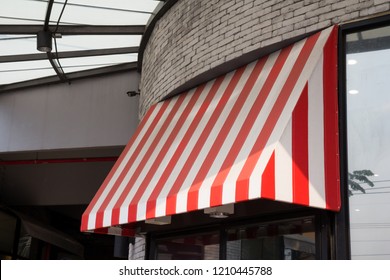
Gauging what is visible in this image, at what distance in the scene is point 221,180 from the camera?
5719 mm

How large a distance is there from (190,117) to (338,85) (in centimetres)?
202

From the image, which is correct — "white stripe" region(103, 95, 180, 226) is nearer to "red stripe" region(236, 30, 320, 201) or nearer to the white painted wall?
"red stripe" region(236, 30, 320, 201)

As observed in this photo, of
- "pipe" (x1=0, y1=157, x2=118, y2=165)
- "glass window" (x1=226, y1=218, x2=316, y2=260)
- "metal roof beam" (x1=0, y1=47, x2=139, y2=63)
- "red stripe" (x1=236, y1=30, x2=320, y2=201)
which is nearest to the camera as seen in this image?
"red stripe" (x1=236, y1=30, x2=320, y2=201)

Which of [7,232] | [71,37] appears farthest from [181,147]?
[7,232]

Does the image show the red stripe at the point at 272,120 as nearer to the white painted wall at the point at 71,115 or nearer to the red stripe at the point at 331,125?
the red stripe at the point at 331,125

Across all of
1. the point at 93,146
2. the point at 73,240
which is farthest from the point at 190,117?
the point at 73,240

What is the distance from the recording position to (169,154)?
7.13 meters

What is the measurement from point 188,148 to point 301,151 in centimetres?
165

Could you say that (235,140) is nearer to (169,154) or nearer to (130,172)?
(169,154)

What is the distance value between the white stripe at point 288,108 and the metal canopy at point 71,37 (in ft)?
11.6

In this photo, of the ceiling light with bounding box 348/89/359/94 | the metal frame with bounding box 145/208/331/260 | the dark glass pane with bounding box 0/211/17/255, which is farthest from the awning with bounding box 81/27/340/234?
the dark glass pane with bounding box 0/211/17/255

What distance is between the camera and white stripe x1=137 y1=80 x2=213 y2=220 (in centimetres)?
660

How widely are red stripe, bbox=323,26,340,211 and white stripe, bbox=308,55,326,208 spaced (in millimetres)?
37

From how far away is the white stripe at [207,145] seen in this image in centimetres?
605
